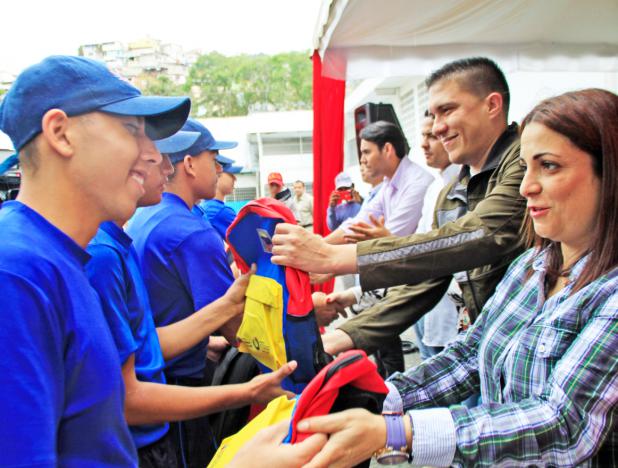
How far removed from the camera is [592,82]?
5129mm

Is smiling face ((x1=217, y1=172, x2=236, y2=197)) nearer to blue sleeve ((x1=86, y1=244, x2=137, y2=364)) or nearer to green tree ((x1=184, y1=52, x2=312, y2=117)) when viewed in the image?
blue sleeve ((x1=86, y1=244, x2=137, y2=364))

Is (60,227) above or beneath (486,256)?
above

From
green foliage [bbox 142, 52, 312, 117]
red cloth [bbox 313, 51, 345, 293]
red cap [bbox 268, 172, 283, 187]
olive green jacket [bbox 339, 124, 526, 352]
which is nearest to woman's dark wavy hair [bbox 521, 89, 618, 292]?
olive green jacket [bbox 339, 124, 526, 352]

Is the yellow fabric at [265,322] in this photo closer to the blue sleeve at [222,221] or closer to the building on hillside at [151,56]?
the blue sleeve at [222,221]

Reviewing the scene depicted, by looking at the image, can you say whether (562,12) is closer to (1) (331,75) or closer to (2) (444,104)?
(1) (331,75)

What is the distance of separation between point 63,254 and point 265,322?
817 millimetres

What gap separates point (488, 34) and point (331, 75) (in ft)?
4.73

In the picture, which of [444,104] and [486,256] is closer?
[486,256]

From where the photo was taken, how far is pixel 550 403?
1.24 meters

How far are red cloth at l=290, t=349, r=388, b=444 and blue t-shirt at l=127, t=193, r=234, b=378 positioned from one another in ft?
3.34

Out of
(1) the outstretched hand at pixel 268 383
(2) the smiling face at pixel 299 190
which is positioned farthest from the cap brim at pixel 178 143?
(2) the smiling face at pixel 299 190

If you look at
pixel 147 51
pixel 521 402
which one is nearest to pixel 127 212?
pixel 521 402

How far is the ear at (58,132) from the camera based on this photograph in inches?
43.6

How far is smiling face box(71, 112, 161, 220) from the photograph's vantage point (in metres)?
1.15
